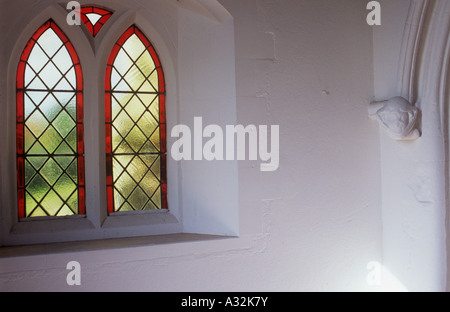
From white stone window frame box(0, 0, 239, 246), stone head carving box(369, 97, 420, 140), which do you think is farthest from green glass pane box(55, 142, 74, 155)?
stone head carving box(369, 97, 420, 140)

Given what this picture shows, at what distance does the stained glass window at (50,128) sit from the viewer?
10.1 ft

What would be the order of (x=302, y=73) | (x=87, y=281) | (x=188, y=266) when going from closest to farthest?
(x=87, y=281) → (x=188, y=266) → (x=302, y=73)

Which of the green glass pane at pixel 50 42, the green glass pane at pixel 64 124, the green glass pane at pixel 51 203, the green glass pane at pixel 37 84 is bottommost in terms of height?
the green glass pane at pixel 51 203

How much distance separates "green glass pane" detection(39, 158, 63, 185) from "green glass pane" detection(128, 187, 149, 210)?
48cm

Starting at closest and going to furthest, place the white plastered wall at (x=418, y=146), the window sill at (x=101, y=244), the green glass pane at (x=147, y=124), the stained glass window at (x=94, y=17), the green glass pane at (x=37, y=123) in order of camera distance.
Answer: the window sill at (x=101, y=244)
the white plastered wall at (x=418, y=146)
the green glass pane at (x=37, y=123)
the stained glass window at (x=94, y=17)
the green glass pane at (x=147, y=124)

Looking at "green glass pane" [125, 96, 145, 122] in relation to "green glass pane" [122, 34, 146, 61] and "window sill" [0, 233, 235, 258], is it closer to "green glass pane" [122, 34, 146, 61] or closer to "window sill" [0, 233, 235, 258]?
"green glass pane" [122, 34, 146, 61]

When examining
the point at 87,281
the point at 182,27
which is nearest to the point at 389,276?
the point at 87,281

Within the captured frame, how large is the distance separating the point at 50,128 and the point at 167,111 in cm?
76

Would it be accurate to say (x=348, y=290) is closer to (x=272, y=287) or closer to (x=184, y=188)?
(x=272, y=287)

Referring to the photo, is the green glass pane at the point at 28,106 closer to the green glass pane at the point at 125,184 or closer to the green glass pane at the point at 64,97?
the green glass pane at the point at 64,97

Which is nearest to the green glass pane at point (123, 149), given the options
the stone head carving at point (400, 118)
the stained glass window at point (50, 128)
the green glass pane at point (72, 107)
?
the stained glass window at point (50, 128)

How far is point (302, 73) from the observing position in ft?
10.6

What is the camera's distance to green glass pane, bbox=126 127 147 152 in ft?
10.9

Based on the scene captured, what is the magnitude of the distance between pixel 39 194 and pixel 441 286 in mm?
2518
